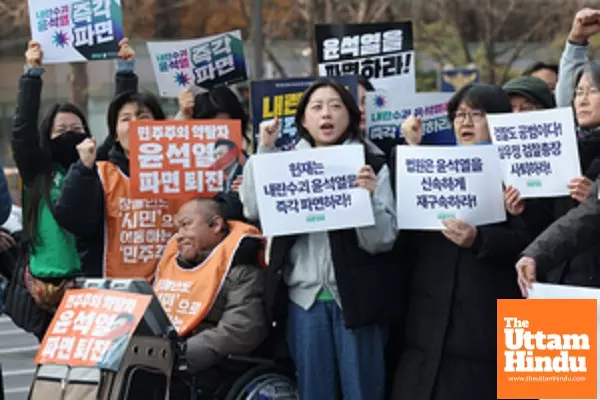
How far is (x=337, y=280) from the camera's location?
5895mm

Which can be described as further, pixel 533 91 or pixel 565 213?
pixel 533 91

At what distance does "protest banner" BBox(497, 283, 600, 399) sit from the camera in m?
4.81

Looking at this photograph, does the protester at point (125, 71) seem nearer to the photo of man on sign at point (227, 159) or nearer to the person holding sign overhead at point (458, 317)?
the photo of man on sign at point (227, 159)

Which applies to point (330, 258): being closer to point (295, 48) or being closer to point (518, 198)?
point (518, 198)

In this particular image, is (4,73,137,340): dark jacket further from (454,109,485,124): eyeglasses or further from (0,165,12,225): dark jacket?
(454,109,485,124): eyeglasses

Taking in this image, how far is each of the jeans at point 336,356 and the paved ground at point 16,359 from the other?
3.66 metres

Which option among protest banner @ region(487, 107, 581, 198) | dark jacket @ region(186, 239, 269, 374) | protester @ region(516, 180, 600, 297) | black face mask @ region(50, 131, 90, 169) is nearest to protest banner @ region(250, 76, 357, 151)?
dark jacket @ region(186, 239, 269, 374)

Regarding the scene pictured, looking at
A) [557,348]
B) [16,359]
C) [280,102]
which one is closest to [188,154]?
[280,102]

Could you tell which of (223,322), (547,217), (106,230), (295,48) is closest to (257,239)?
(223,322)

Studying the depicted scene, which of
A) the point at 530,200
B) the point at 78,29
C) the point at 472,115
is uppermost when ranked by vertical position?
the point at 78,29

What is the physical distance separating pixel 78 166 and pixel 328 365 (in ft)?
5.71

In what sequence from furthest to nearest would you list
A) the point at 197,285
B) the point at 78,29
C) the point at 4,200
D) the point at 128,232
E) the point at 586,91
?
1. the point at 78,29
2. the point at 128,232
3. the point at 4,200
4. the point at 197,285
5. the point at 586,91

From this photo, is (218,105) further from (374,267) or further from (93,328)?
(93,328)

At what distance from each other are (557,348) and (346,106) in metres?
1.76
